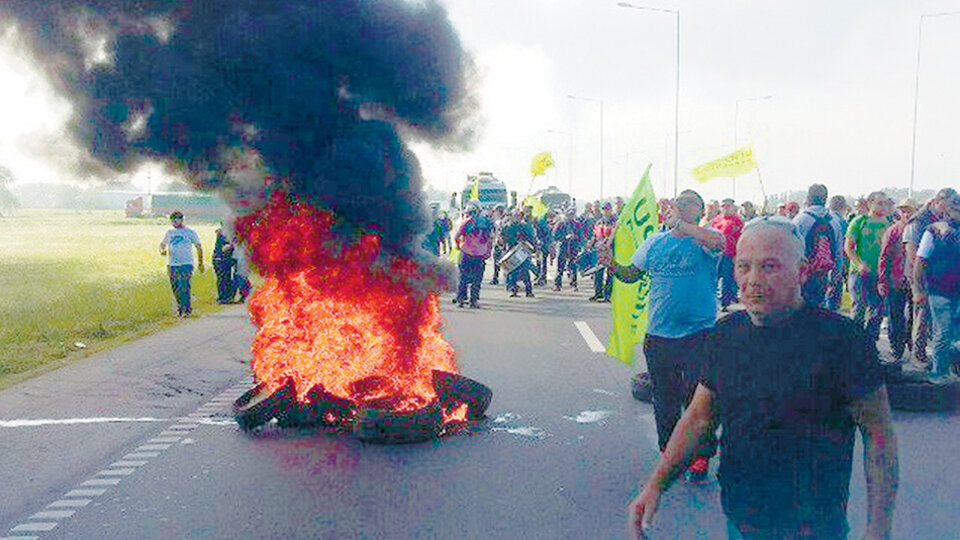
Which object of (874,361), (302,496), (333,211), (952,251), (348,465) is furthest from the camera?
(952,251)

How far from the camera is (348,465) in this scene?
22.0 feet

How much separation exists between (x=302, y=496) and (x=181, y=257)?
11021 mm

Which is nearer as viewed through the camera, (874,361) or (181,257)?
(874,361)

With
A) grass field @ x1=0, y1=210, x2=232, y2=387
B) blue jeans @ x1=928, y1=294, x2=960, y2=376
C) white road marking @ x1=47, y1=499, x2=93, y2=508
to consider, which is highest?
blue jeans @ x1=928, y1=294, x2=960, y2=376

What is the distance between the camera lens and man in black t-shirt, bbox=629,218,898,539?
2.83 metres

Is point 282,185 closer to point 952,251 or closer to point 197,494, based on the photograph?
point 197,494

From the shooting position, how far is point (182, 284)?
16750mm

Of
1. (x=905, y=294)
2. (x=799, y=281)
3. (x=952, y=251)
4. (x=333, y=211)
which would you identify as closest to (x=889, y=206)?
(x=905, y=294)

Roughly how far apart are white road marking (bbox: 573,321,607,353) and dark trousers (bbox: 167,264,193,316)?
627cm

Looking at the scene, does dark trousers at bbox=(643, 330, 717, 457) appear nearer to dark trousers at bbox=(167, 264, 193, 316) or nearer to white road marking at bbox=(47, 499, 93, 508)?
white road marking at bbox=(47, 499, 93, 508)

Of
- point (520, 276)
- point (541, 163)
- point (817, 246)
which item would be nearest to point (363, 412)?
point (817, 246)

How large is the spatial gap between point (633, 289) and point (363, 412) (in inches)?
91.2

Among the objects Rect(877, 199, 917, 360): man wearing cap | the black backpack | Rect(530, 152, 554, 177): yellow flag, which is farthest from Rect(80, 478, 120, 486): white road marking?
Rect(530, 152, 554, 177): yellow flag

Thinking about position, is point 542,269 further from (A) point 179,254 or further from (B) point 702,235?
(B) point 702,235
